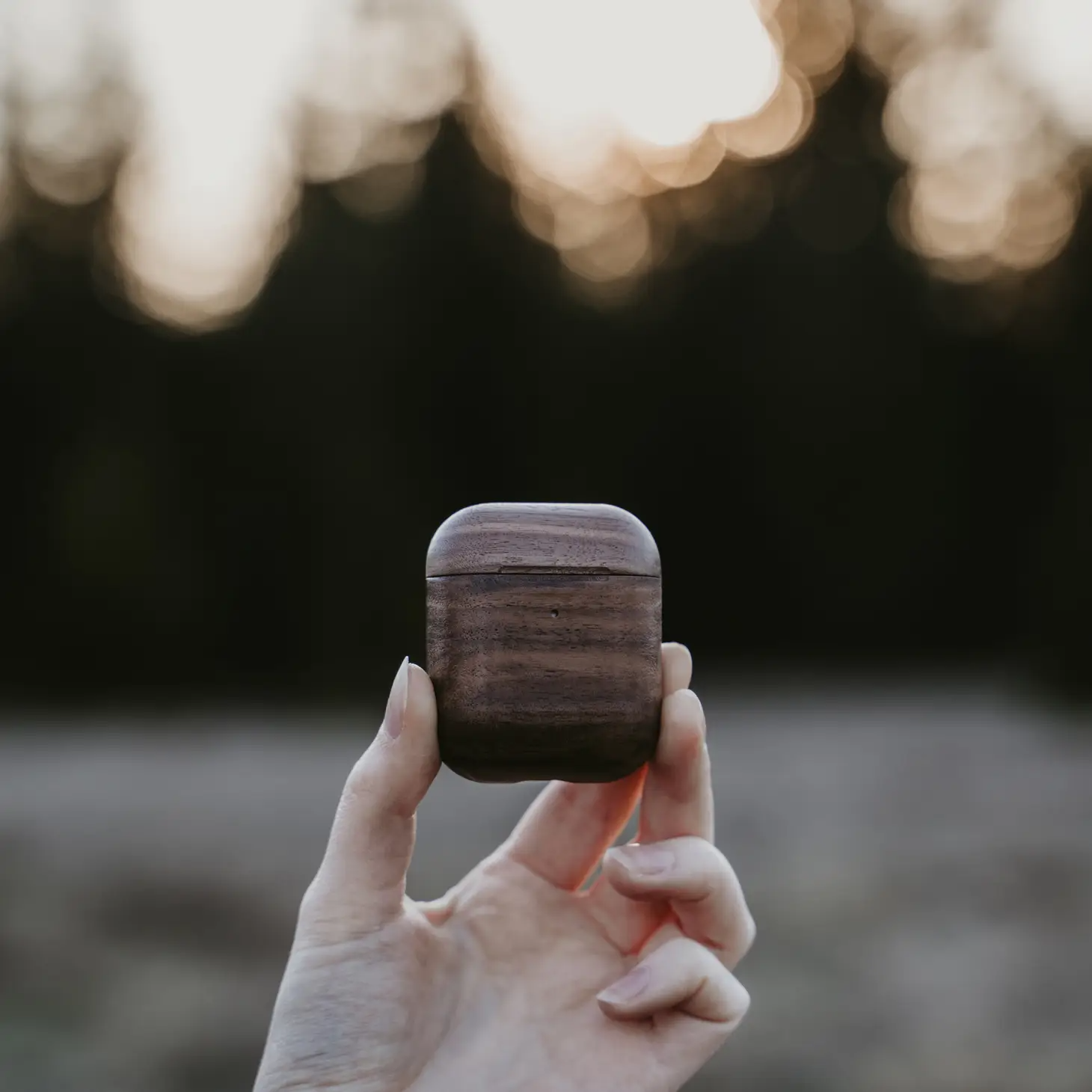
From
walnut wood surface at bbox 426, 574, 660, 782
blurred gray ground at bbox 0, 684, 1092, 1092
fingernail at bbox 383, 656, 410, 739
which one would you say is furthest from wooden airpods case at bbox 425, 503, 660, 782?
blurred gray ground at bbox 0, 684, 1092, 1092

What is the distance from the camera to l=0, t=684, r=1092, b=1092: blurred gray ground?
751 cm

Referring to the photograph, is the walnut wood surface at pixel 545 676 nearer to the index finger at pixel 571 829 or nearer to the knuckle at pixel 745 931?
the index finger at pixel 571 829

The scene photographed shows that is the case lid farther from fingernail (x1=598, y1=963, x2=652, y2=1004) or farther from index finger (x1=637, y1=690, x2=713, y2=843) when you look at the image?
fingernail (x1=598, y1=963, x2=652, y2=1004)

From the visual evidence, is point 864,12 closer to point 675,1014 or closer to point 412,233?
point 412,233

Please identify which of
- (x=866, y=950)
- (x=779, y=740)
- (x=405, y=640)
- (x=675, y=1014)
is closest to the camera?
(x=675, y=1014)

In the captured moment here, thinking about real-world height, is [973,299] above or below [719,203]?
below

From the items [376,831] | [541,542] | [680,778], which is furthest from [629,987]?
[541,542]

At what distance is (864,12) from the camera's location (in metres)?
22.1

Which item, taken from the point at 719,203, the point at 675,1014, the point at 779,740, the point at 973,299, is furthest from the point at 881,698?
the point at 675,1014

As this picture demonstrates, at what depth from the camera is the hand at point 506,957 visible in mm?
2219

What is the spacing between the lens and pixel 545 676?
7.86ft

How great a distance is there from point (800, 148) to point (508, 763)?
21.9 metres

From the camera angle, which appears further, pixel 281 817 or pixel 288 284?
pixel 288 284

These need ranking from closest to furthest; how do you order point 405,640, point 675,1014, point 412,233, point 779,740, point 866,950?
point 675,1014 < point 866,950 < point 779,740 < point 405,640 < point 412,233
